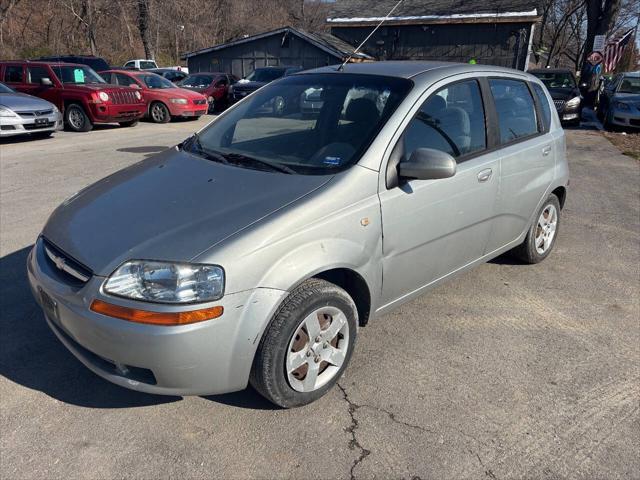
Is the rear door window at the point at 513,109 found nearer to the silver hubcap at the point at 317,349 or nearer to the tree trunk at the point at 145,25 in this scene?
the silver hubcap at the point at 317,349

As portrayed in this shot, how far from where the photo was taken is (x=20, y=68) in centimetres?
1408

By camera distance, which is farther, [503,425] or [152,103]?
[152,103]

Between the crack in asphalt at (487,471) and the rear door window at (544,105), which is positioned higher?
the rear door window at (544,105)

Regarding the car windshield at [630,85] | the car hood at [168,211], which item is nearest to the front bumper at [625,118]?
the car windshield at [630,85]

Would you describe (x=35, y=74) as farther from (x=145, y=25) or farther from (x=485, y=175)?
(x=145, y=25)

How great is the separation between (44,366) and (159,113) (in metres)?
14.0

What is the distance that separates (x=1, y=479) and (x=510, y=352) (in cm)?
290

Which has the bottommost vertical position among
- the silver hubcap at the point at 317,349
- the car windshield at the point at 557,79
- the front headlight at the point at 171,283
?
the silver hubcap at the point at 317,349

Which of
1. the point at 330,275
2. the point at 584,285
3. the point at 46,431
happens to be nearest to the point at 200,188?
the point at 330,275

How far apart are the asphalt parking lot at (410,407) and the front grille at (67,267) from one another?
73 cm

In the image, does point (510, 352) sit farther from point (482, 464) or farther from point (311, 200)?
point (311, 200)

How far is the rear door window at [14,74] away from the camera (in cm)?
1409

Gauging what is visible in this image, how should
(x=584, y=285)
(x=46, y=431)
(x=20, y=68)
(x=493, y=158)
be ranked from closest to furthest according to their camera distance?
(x=46, y=431)
(x=493, y=158)
(x=584, y=285)
(x=20, y=68)

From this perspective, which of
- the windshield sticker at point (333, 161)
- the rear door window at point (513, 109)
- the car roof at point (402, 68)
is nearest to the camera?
the windshield sticker at point (333, 161)
